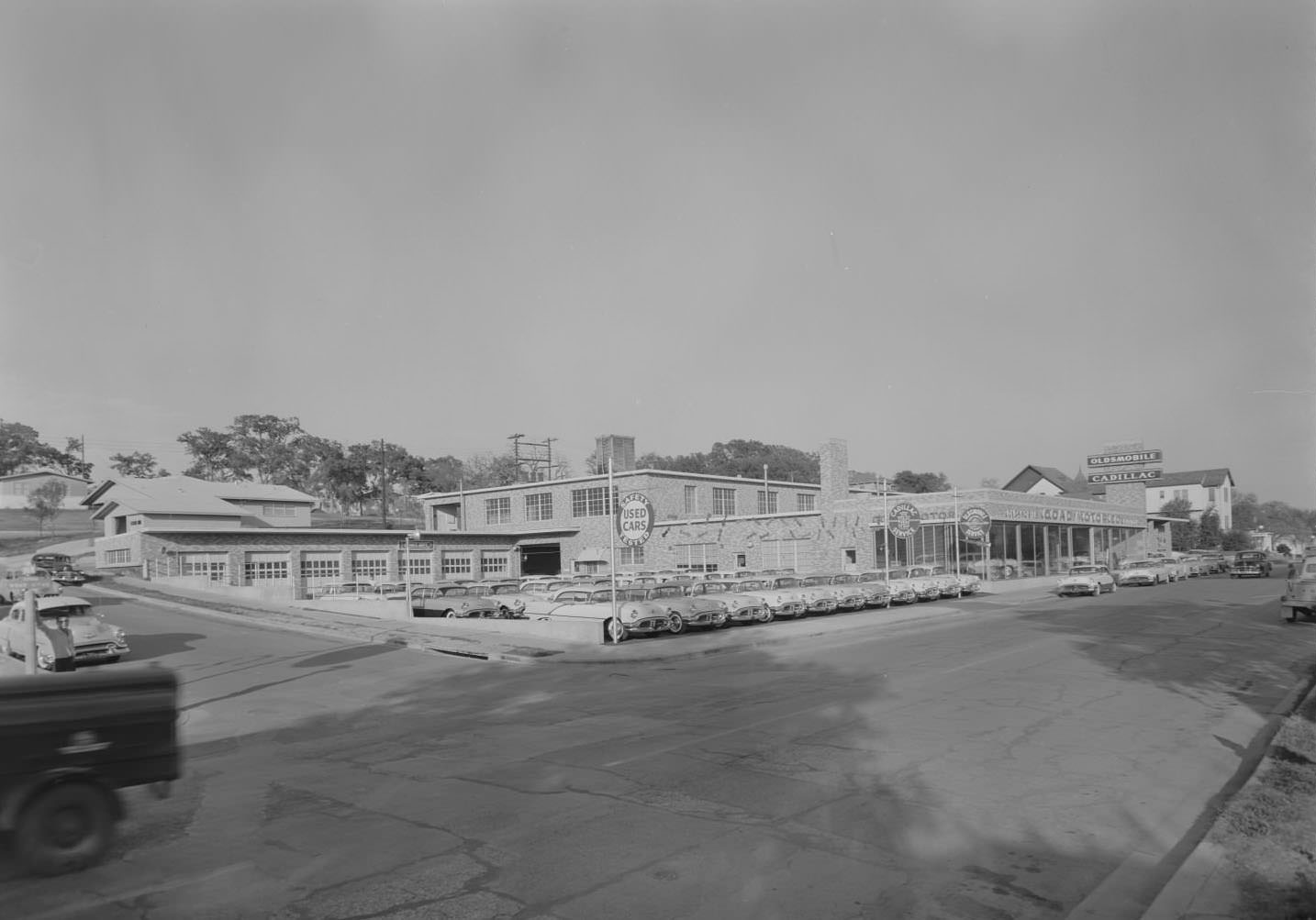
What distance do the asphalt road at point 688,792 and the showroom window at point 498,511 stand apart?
43.4m

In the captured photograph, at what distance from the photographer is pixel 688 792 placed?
26.3 feet

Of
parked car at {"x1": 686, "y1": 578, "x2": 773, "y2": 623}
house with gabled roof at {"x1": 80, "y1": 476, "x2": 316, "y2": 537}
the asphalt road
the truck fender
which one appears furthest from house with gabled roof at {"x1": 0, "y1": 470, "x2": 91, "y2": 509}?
the truck fender

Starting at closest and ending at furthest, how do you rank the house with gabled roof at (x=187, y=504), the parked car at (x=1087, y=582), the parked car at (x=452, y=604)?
the parked car at (x=452, y=604)
the parked car at (x=1087, y=582)
the house with gabled roof at (x=187, y=504)

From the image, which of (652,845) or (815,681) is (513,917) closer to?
(652,845)

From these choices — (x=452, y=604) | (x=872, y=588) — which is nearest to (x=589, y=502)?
(x=452, y=604)

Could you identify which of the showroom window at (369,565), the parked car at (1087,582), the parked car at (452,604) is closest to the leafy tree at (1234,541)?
the parked car at (1087,582)

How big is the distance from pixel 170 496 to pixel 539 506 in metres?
22.9

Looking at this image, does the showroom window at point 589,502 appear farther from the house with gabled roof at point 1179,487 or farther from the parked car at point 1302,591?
the house with gabled roof at point 1179,487

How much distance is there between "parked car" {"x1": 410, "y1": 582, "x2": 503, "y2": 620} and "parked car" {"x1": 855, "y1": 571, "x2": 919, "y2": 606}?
1283 centimetres

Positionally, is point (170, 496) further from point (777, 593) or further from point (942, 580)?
point (942, 580)

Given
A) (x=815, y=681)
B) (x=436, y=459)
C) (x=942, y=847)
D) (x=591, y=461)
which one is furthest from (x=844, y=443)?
(x=436, y=459)

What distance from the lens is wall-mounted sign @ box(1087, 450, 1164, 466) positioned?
234 feet

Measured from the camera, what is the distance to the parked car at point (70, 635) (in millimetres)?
18938

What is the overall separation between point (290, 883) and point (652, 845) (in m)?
2.47
